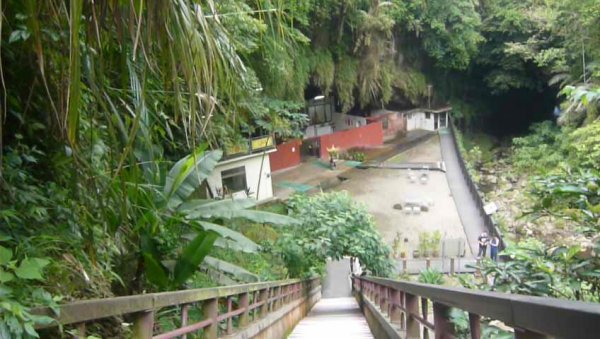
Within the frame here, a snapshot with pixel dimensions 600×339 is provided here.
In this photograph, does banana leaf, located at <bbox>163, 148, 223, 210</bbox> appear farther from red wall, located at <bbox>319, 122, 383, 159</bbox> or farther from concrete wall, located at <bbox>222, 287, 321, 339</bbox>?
red wall, located at <bbox>319, 122, 383, 159</bbox>

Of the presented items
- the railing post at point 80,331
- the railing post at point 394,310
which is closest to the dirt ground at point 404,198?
the railing post at point 394,310

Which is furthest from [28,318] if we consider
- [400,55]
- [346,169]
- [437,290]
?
[400,55]

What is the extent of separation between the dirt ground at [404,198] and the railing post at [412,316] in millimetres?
15214

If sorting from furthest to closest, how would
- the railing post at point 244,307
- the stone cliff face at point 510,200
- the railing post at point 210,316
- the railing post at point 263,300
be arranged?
the stone cliff face at point 510,200 → the railing post at point 263,300 → the railing post at point 244,307 → the railing post at point 210,316

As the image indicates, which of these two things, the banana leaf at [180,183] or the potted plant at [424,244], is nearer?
the banana leaf at [180,183]

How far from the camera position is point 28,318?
1614 mm

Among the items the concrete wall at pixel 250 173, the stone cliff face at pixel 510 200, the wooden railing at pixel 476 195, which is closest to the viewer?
the concrete wall at pixel 250 173

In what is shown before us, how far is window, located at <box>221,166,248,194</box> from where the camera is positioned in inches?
736

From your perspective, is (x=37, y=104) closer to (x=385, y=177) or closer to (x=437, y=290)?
(x=437, y=290)

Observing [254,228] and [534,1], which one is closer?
[254,228]

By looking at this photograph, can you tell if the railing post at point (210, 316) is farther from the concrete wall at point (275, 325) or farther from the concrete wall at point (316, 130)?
the concrete wall at point (316, 130)

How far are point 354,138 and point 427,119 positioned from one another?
662cm

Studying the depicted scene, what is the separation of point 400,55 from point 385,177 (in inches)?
311

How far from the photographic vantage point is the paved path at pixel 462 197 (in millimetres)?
21016
